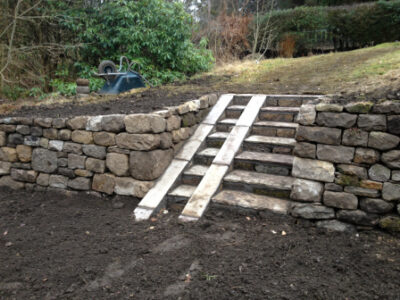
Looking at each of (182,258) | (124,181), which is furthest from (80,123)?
(182,258)

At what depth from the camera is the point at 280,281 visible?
7.53ft

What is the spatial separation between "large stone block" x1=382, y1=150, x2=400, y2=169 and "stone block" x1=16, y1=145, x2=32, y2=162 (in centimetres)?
454

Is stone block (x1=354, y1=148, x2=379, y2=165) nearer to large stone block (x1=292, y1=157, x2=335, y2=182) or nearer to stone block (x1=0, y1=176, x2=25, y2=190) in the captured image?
large stone block (x1=292, y1=157, x2=335, y2=182)

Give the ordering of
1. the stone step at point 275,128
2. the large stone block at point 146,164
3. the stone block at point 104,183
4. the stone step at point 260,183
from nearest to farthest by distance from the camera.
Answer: the stone step at point 260,183 → the large stone block at point 146,164 → the stone block at point 104,183 → the stone step at point 275,128

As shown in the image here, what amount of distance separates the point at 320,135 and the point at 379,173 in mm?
636

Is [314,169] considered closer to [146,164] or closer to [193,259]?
[193,259]

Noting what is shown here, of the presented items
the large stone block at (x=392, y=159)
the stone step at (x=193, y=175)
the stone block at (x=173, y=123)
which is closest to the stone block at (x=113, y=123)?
the stone block at (x=173, y=123)

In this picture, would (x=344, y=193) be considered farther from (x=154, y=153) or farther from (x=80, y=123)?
(x=80, y=123)

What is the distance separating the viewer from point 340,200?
2975 millimetres

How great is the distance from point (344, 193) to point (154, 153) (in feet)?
7.00

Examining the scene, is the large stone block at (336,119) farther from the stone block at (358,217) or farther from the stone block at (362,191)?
the stone block at (358,217)

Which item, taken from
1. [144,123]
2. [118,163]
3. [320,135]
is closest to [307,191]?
[320,135]

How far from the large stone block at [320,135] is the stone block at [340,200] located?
510 millimetres

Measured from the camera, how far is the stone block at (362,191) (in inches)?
112
